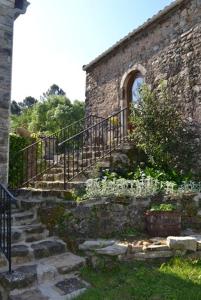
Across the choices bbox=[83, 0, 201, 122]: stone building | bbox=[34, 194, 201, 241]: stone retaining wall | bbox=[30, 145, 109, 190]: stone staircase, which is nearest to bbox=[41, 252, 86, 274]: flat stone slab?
bbox=[34, 194, 201, 241]: stone retaining wall

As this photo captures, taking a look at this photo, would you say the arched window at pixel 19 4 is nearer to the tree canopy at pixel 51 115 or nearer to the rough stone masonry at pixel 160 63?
the rough stone masonry at pixel 160 63

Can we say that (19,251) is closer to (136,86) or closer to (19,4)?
(19,4)

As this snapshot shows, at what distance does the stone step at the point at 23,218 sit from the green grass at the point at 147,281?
1.70 meters

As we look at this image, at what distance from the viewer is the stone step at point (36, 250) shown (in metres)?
4.88

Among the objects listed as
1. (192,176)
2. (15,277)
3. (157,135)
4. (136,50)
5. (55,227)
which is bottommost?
(15,277)

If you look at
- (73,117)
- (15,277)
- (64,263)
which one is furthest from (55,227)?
(73,117)

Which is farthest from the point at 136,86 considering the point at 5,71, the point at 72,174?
the point at 5,71

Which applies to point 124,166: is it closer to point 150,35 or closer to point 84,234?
point 84,234

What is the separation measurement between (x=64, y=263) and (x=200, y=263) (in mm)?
2017

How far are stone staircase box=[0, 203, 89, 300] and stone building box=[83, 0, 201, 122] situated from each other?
4712mm

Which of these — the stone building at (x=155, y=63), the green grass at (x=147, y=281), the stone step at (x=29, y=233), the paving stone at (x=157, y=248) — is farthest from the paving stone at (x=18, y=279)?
the stone building at (x=155, y=63)

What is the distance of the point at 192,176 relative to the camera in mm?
7766

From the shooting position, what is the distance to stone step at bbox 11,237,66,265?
4.88 metres

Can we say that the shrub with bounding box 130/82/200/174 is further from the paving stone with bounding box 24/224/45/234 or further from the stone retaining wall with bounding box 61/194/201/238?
the paving stone with bounding box 24/224/45/234
